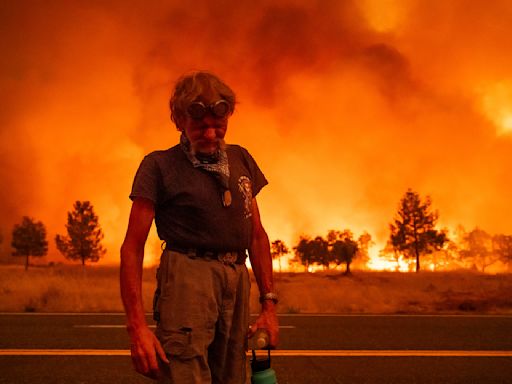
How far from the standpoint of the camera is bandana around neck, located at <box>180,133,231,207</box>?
2.31 meters

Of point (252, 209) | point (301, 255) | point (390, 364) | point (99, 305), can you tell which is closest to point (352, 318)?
point (390, 364)

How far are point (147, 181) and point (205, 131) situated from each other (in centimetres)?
34

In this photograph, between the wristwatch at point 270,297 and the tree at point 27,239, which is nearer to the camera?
the wristwatch at point 270,297

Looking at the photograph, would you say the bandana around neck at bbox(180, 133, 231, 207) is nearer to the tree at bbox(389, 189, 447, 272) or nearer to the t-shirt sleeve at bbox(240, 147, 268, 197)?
the t-shirt sleeve at bbox(240, 147, 268, 197)

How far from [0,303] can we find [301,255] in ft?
238

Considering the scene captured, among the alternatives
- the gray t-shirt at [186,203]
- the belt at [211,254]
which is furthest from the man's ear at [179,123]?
the belt at [211,254]

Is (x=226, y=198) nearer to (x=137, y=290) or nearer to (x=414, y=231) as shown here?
(x=137, y=290)

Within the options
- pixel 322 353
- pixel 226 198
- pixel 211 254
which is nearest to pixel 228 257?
pixel 211 254

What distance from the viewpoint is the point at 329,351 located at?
6910 millimetres

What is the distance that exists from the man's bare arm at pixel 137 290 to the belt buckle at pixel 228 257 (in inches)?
13.6

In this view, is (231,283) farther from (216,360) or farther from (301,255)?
(301,255)

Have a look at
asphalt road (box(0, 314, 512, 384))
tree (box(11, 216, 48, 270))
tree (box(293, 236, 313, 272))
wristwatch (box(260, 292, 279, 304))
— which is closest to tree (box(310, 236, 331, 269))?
tree (box(293, 236, 313, 272))

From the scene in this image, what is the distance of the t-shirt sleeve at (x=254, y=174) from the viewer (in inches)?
103

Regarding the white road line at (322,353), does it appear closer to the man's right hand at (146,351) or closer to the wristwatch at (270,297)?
the wristwatch at (270,297)
